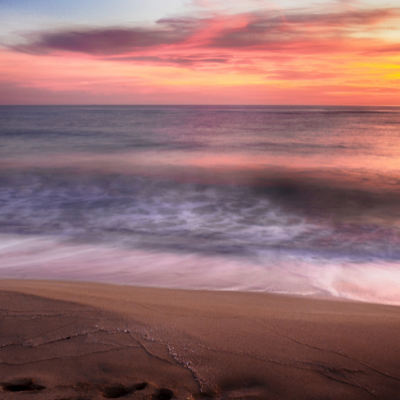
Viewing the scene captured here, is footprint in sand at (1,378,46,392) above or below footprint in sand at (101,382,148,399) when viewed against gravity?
above

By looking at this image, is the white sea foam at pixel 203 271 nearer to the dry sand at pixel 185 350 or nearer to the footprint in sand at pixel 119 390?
the dry sand at pixel 185 350

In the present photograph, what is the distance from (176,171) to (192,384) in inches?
500

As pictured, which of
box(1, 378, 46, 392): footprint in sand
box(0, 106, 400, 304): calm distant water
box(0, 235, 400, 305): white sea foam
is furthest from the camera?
box(0, 106, 400, 304): calm distant water

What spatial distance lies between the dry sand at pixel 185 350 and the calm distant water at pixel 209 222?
A: 1.21 metres

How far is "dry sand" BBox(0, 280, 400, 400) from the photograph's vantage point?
1978 millimetres

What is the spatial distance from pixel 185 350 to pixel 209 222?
5537mm

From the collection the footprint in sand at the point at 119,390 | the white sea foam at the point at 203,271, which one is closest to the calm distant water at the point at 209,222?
the white sea foam at the point at 203,271

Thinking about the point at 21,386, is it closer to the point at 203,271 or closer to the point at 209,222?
the point at 203,271

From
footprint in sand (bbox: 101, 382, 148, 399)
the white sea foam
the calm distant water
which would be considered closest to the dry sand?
footprint in sand (bbox: 101, 382, 148, 399)

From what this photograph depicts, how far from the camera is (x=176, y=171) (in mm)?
14453

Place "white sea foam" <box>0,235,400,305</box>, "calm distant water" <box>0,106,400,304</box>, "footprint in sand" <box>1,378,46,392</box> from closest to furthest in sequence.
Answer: "footprint in sand" <box>1,378,46,392</box> → "white sea foam" <box>0,235,400,305</box> → "calm distant water" <box>0,106,400,304</box>

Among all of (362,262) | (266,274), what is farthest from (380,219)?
(266,274)

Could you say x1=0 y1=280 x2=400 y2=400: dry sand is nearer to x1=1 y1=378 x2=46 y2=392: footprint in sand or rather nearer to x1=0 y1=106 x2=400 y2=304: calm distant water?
x1=1 y1=378 x2=46 y2=392: footprint in sand

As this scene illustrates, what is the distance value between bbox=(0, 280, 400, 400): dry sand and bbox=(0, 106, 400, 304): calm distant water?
1.21 meters
